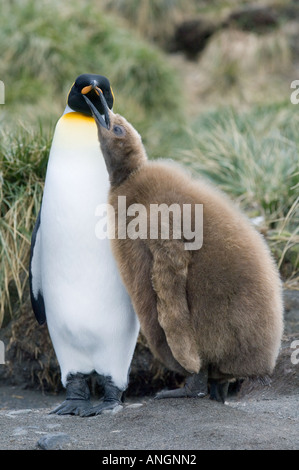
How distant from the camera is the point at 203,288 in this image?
308 centimetres

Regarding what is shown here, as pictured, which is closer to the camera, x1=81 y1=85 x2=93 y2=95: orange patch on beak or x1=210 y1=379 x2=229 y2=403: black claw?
x1=210 y1=379 x2=229 y2=403: black claw

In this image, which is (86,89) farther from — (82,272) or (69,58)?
(69,58)

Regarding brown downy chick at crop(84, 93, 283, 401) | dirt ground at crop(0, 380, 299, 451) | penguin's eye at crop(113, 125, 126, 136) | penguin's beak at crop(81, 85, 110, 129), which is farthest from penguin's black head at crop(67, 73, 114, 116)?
dirt ground at crop(0, 380, 299, 451)

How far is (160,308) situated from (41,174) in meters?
2.54

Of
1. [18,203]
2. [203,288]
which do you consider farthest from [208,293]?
[18,203]

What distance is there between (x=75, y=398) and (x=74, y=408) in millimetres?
88

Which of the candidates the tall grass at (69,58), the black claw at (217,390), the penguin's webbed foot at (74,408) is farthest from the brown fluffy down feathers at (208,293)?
the tall grass at (69,58)

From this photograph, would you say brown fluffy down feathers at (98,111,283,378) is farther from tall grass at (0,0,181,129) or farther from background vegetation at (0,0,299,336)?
tall grass at (0,0,181,129)

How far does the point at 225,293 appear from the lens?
308 centimetres

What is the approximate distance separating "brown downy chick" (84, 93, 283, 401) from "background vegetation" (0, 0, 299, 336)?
1915mm

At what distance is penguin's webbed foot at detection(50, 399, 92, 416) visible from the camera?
3633 millimetres

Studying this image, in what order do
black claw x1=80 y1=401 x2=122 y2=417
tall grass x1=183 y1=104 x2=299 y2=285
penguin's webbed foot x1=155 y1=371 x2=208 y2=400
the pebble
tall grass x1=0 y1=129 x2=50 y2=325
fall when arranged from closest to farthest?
the pebble, penguin's webbed foot x1=155 y1=371 x2=208 y2=400, black claw x1=80 y1=401 x2=122 y2=417, tall grass x1=0 y1=129 x2=50 y2=325, tall grass x1=183 y1=104 x2=299 y2=285
